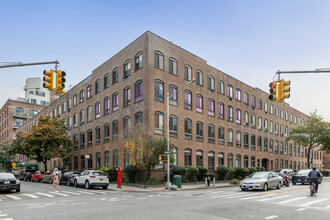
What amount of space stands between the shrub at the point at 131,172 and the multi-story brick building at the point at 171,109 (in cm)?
315

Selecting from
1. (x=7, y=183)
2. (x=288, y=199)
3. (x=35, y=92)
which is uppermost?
(x=35, y=92)

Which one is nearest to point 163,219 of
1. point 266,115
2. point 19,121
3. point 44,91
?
point 266,115

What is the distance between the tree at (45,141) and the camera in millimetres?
43237

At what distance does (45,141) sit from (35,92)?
58592 millimetres

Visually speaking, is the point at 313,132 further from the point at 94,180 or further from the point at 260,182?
the point at 94,180

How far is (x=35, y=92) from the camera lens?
96.7 m

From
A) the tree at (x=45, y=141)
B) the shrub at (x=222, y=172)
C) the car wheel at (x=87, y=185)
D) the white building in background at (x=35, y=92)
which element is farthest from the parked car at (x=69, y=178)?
the white building in background at (x=35, y=92)

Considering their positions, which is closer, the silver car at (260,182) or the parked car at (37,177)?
the silver car at (260,182)

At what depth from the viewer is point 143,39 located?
33.5 m

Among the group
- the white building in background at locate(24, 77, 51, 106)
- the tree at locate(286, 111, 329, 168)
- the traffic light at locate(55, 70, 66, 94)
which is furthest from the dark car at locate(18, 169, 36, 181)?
the white building in background at locate(24, 77, 51, 106)

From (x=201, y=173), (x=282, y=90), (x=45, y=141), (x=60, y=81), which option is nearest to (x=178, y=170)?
(x=201, y=173)

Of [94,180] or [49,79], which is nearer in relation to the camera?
[49,79]

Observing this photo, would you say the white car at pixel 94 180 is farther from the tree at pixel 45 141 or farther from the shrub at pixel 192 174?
the tree at pixel 45 141

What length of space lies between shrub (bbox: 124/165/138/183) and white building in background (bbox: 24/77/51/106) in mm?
73760
